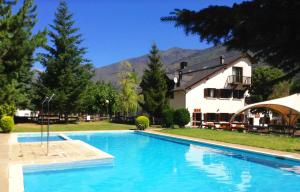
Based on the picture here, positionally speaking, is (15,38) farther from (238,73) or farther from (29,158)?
(238,73)

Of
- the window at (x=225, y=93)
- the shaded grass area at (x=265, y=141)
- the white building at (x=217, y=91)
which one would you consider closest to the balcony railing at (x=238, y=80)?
the white building at (x=217, y=91)

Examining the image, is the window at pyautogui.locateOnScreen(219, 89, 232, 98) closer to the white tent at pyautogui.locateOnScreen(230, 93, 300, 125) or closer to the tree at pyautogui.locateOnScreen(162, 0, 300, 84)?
the white tent at pyautogui.locateOnScreen(230, 93, 300, 125)

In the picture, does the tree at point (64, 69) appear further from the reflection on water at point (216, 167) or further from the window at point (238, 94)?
the reflection on water at point (216, 167)

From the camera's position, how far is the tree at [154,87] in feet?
138

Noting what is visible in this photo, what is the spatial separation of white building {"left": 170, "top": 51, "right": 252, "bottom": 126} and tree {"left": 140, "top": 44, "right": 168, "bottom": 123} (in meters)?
2.17

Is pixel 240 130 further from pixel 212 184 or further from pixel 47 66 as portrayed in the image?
pixel 47 66

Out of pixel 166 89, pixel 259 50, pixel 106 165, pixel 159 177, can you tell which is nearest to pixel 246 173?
pixel 159 177

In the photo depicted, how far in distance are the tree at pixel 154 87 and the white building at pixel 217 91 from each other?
85.4 inches

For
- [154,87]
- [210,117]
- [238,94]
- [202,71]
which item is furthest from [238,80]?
[154,87]

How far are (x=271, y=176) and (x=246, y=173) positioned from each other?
1027 mm

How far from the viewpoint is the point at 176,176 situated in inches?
511

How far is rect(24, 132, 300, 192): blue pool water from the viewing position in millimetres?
11172

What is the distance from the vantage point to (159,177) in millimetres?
12852

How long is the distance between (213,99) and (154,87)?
23.5 feet
